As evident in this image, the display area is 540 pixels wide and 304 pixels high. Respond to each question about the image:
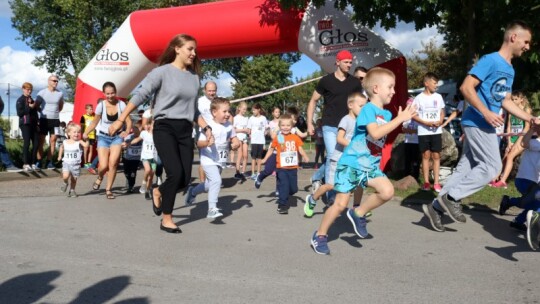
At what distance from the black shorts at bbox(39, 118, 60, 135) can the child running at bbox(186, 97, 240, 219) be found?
217 inches

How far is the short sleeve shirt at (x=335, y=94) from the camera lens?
23.6 feet

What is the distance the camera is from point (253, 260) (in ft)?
14.9

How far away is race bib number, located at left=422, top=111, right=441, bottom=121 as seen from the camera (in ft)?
29.7

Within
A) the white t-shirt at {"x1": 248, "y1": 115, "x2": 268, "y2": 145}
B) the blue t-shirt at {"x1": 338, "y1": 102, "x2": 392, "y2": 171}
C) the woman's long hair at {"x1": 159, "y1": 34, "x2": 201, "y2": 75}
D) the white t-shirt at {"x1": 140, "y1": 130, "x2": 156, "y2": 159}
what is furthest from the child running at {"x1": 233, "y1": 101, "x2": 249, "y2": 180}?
the blue t-shirt at {"x1": 338, "y1": 102, "x2": 392, "y2": 171}

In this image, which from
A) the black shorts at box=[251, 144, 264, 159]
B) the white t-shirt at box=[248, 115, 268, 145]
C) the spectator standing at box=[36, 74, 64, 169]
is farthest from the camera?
the white t-shirt at box=[248, 115, 268, 145]

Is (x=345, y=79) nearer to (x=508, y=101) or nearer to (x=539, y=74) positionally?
(x=508, y=101)

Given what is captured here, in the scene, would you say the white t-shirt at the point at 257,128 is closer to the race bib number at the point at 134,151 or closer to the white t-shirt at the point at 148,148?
the race bib number at the point at 134,151

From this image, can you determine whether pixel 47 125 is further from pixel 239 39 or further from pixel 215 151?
pixel 215 151

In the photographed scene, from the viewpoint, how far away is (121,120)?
229 inches

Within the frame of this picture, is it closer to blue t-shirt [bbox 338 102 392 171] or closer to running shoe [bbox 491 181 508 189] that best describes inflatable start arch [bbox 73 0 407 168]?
running shoe [bbox 491 181 508 189]

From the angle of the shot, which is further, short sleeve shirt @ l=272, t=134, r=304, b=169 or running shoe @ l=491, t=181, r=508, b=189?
running shoe @ l=491, t=181, r=508, b=189

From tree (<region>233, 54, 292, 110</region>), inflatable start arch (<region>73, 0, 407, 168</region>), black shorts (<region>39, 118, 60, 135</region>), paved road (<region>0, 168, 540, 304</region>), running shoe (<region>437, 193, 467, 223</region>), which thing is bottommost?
paved road (<region>0, 168, 540, 304</region>)

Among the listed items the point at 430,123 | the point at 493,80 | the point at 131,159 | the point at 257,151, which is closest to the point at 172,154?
the point at 493,80

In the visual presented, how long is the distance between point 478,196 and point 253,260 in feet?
15.3
